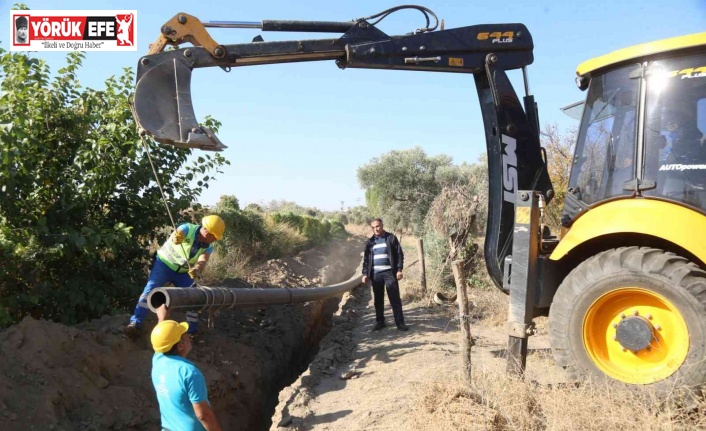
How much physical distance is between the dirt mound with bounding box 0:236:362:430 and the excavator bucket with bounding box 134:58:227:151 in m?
2.32

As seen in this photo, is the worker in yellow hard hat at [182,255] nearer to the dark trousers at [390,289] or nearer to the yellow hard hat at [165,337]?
the yellow hard hat at [165,337]

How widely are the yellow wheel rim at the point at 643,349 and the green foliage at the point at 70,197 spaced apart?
517 cm

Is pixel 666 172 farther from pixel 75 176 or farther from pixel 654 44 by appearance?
pixel 75 176

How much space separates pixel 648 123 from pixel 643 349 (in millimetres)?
1842

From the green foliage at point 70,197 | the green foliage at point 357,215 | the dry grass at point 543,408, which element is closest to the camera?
the dry grass at point 543,408

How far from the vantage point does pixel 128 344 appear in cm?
615

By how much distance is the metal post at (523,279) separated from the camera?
474 centimetres

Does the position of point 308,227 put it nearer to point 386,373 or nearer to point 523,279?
point 386,373

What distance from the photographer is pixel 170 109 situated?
5.20 meters

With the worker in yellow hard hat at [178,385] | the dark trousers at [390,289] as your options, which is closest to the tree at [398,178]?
the dark trousers at [390,289]

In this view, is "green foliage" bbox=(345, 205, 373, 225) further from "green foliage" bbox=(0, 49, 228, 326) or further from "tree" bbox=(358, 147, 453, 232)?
"green foliage" bbox=(0, 49, 228, 326)

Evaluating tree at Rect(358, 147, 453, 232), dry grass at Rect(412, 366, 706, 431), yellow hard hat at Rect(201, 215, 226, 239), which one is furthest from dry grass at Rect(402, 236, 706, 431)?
tree at Rect(358, 147, 453, 232)

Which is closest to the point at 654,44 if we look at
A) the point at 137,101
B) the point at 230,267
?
the point at 137,101

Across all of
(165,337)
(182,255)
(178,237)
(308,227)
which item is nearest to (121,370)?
(182,255)
